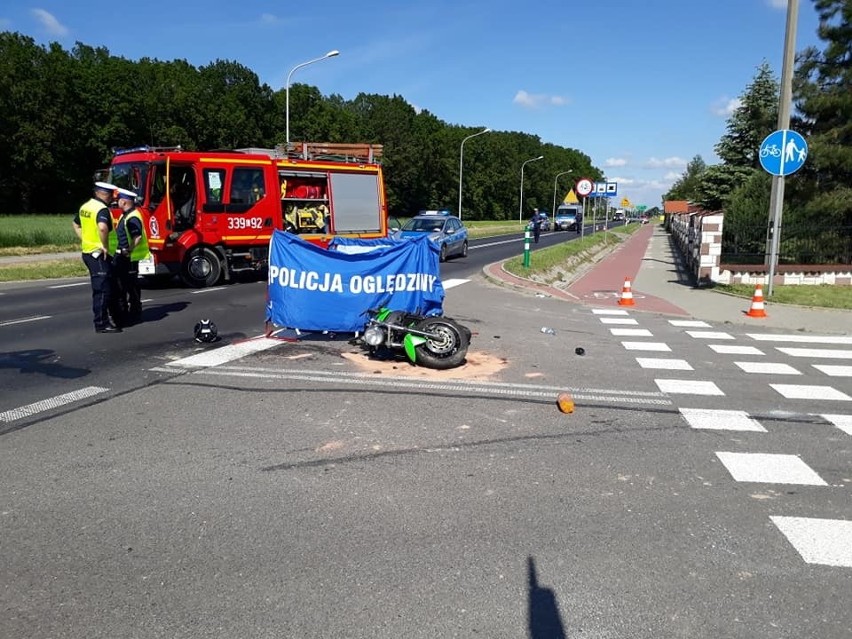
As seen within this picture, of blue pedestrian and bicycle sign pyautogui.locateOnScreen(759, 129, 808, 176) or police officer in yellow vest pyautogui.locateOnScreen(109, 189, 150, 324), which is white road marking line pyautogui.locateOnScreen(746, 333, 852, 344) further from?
police officer in yellow vest pyautogui.locateOnScreen(109, 189, 150, 324)

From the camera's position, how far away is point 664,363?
8.60 m

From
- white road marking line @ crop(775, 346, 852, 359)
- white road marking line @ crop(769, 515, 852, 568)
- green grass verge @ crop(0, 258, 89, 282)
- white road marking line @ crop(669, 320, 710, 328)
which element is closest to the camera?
white road marking line @ crop(769, 515, 852, 568)

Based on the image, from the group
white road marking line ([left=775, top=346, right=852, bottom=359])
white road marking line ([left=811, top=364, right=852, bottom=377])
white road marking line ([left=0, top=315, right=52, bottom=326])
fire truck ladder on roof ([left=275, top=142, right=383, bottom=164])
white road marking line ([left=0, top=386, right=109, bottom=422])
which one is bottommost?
white road marking line ([left=775, top=346, right=852, bottom=359])

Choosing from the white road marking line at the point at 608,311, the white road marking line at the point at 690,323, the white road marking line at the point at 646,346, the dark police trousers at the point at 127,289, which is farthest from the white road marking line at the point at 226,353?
the white road marking line at the point at 690,323

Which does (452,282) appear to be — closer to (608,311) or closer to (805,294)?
(608,311)

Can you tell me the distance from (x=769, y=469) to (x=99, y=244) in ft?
29.0

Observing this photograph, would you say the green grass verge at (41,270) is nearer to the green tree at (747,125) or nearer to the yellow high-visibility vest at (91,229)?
the yellow high-visibility vest at (91,229)

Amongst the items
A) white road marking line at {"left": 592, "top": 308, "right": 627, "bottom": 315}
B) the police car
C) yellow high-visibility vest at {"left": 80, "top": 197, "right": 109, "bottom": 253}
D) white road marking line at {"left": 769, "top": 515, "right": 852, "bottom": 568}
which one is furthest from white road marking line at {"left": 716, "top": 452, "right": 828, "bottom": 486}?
the police car

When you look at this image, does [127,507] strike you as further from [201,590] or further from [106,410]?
[106,410]

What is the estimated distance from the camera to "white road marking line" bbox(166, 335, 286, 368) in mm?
7980

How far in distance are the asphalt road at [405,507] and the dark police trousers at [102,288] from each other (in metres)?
1.96

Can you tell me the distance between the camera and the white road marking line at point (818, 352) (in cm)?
936

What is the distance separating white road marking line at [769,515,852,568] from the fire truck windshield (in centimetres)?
1430

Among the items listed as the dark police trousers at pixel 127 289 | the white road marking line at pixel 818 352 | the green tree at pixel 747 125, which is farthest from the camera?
the green tree at pixel 747 125
